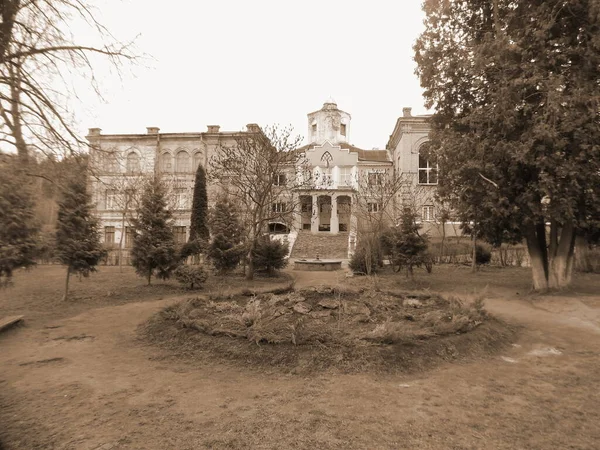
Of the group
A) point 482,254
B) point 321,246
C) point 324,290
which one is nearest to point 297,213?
point 324,290

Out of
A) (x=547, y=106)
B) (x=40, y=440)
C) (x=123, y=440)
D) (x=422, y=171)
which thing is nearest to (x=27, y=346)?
(x=40, y=440)

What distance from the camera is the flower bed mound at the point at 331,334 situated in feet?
19.3

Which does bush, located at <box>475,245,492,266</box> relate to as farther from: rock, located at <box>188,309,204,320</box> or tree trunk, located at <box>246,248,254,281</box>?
rock, located at <box>188,309,204,320</box>

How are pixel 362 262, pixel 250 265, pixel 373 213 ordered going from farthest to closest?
pixel 373 213 < pixel 362 262 < pixel 250 265

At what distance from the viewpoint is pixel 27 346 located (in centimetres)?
704

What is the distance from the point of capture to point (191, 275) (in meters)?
14.1

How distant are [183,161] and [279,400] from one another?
Answer: 3748 centimetres

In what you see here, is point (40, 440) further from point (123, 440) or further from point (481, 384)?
point (481, 384)

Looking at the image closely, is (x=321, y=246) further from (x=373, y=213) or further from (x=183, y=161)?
(x=183, y=161)

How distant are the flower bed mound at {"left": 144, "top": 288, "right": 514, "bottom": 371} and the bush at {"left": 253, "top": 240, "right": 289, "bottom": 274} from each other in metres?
10.1

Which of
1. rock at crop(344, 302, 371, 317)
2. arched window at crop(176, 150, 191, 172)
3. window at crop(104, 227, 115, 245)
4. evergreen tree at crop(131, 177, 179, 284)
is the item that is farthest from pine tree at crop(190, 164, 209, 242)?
window at crop(104, 227, 115, 245)

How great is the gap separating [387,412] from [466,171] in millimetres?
10204

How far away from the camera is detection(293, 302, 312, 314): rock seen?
27.6 ft

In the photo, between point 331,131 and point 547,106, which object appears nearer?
point 547,106
